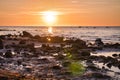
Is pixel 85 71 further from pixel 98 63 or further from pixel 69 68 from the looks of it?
pixel 98 63

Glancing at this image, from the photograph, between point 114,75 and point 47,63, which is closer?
point 114,75

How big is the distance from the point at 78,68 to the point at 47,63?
3.63 meters

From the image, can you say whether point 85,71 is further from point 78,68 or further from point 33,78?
point 33,78

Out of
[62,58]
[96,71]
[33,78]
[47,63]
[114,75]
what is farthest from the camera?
[62,58]

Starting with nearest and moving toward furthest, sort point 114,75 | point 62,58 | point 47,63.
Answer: point 114,75 → point 47,63 → point 62,58

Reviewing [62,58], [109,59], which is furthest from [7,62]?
[109,59]

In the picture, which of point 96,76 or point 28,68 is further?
point 28,68

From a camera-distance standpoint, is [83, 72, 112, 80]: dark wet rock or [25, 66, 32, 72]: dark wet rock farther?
[25, 66, 32, 72]: dark wet rock

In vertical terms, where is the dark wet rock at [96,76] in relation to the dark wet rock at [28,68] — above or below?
below

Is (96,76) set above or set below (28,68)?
below

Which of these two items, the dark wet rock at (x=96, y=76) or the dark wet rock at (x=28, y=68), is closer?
the dark wet rock at (x=96, y=76)

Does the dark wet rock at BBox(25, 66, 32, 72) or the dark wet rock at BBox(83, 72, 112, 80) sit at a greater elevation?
the dark wet rock at BBox(25, 66, 32, 72)

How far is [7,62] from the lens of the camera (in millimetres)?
25812

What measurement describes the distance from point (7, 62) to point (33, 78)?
793 centimetres
